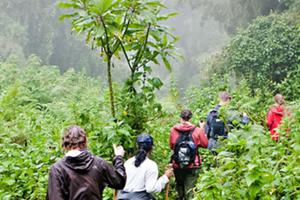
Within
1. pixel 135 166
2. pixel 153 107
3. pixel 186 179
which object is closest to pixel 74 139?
pixel 135 166

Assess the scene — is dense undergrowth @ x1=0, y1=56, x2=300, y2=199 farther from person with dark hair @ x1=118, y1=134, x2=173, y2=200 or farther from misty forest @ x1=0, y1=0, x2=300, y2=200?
person with dark hair @ x1=118, y1=134, x2=173, y2=200

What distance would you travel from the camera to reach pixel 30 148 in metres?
5.61

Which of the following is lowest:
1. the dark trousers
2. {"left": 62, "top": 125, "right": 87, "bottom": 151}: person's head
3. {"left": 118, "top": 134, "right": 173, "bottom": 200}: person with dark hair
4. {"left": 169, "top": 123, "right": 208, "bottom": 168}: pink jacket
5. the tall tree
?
A: the dark trousers

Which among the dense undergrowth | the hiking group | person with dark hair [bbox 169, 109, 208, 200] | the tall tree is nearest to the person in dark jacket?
the hiking group

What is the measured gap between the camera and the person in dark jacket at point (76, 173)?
9.29ft

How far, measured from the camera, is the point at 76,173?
2859mm

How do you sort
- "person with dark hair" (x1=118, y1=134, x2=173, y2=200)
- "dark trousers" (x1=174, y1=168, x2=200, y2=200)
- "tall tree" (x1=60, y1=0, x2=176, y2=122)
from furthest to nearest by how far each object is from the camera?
"dark trousers" (x1=174, y1=168, x2=200, y2=200) → "tall tree" (x1=60, y1=0, x2=176, y2=122) → "person with dark hair" (x1=118, y1=134, x2=173, y2=200)

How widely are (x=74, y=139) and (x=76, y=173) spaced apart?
0.75ft

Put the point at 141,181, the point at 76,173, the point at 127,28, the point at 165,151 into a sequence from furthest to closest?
the point at 165,151 < the point at 127,28 < the point at 141,181 < the point at 76,173

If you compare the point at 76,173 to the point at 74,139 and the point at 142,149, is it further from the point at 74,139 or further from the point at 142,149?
the point at 142,149

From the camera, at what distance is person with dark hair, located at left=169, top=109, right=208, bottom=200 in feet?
16.3

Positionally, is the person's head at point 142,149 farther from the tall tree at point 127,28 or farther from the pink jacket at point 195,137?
the pink jacket at point 195,137

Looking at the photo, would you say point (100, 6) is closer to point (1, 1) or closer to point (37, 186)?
point (37, 186)

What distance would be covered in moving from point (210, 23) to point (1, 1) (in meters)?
20.5
